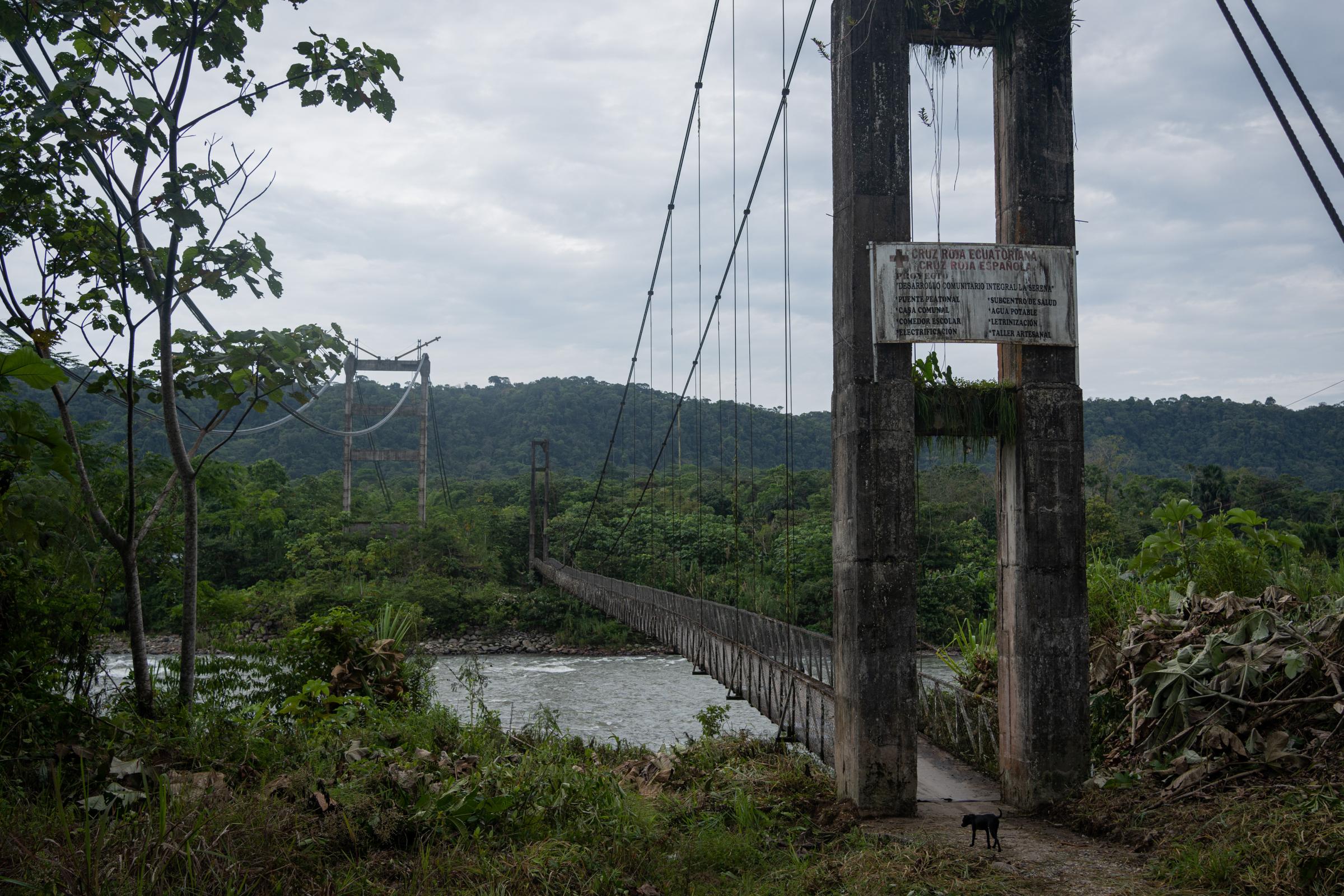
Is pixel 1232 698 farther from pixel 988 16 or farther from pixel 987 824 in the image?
pixel 988 16

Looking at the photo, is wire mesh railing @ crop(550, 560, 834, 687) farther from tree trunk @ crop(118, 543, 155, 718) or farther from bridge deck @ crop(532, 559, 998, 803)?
tree trunk @ crop(118, 543, 155, 718)

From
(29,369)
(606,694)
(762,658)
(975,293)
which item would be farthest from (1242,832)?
(606,694)

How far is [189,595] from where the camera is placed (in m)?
3.69

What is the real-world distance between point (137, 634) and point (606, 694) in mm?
11578

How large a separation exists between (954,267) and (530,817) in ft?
9.94

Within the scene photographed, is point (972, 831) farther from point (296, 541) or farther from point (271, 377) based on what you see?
point (296, 541)

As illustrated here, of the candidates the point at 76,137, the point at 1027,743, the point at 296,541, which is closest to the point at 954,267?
the point at 1027,743

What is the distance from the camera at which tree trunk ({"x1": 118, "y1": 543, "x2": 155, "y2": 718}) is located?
3471 mm

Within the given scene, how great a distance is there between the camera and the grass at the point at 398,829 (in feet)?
8.26

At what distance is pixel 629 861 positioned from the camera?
126 inches

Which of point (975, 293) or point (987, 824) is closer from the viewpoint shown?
point (987, 824)

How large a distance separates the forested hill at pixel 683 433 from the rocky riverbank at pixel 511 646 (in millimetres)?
5186

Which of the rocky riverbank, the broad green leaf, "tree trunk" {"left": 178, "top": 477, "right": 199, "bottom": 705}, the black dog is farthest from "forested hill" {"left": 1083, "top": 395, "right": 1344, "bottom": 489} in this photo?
the broad green leaf

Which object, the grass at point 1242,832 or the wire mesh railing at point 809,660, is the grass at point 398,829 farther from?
the wire mesh railing at point 809,660
